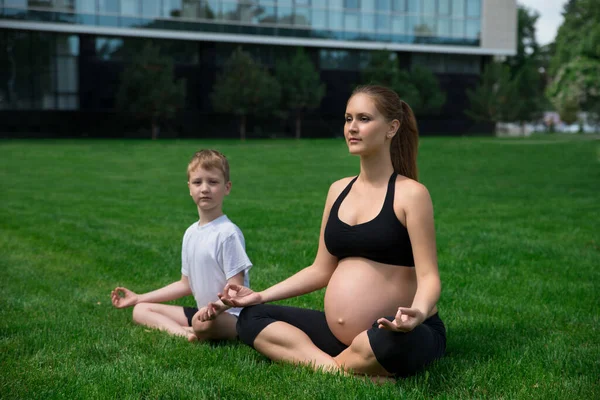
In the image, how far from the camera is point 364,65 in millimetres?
52281

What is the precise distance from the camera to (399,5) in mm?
52094

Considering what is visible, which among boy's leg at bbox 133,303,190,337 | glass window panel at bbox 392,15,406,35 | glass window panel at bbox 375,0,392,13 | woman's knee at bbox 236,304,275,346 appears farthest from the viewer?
glass window panel at bbox 392,15,406,35

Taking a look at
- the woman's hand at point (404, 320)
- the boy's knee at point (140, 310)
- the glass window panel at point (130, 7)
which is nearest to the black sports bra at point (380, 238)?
the woman's hand at point (404, 320)

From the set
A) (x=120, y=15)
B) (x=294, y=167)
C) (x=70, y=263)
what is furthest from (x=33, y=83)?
(x=70, y=263)

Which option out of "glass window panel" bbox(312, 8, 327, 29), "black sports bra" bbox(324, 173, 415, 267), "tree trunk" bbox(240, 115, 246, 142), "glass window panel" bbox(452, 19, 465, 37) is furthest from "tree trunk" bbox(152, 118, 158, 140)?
"black sports bra" bbox(324, 173, 415, 267)

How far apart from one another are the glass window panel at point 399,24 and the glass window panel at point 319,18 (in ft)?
16.7

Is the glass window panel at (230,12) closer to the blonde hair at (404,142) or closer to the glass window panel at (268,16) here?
the glass window panel at (268,16)

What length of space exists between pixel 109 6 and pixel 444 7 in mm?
22465

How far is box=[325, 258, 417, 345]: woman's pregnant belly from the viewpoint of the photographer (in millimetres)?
4215

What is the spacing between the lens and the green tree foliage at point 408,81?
158ft

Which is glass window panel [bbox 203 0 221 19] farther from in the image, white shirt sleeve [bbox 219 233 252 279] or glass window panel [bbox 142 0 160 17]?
white shirt sleeve [bbox 219 233 252 279]

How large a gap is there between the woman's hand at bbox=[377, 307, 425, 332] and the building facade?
43.5 metres

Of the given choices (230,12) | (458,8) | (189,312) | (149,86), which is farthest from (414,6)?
(189,312)

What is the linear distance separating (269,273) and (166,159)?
19070 millimetres
